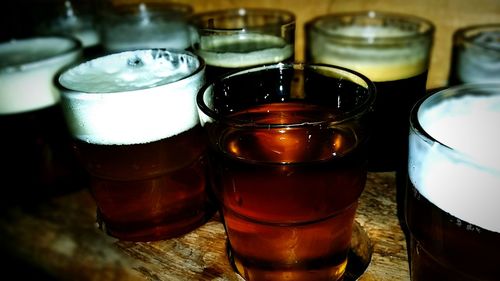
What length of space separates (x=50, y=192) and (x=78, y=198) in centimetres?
11

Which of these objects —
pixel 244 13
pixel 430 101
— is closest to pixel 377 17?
pixel 244 13

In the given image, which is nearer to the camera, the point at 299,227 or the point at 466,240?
the point at 466,240

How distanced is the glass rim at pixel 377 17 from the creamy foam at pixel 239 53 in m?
0.10

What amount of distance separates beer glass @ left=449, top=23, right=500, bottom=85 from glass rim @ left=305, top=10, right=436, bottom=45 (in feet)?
0.28

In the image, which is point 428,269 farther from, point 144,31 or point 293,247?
point 144,31

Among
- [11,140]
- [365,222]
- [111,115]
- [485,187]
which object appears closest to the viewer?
[485,187]

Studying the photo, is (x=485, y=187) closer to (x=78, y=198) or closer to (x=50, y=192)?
(x=78, y=198)

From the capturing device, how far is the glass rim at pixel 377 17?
1.04 metres

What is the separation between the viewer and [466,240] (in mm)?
574

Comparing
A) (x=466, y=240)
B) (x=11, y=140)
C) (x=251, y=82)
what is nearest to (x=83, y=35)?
(x=11, y=140)

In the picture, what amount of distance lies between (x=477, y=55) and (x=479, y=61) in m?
0.02

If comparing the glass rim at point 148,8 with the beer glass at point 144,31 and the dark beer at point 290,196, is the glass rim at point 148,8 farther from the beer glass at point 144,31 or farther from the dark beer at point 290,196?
the dark beer at point 290,196

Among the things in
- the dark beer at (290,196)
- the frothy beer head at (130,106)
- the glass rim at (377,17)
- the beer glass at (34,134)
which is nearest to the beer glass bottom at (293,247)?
the dark beer at (290,196)

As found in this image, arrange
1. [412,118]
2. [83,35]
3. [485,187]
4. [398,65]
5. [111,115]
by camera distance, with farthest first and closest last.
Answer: [83,35], [398,65], [111,115], [412,118], [485,187]
